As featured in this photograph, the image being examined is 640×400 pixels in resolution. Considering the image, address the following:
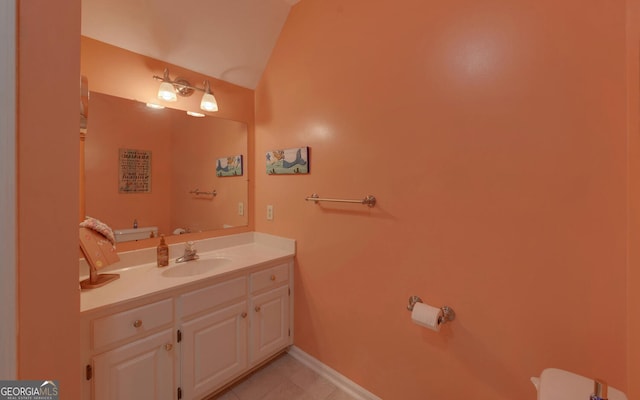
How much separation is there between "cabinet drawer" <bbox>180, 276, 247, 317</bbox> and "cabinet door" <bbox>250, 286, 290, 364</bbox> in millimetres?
153

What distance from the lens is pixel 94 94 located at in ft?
4.91

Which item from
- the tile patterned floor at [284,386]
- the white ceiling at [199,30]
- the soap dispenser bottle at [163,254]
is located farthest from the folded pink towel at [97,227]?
the tile patterned floor at [284,386]

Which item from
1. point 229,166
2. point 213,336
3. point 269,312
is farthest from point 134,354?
point 229,166

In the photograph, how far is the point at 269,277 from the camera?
1779 millimetres

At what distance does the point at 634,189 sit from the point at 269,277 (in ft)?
5.89

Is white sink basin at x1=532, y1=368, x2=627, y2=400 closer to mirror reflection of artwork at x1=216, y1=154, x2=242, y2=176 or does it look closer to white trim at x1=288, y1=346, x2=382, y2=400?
white trim at x1=288, y1=346, x2=382, y2=400

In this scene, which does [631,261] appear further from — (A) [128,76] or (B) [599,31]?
(A) [128,76]

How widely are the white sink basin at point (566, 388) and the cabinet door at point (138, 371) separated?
1.59m

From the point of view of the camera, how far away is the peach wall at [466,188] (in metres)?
0.90

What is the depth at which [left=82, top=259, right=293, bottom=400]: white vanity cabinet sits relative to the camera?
3.66 feet

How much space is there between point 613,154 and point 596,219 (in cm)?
23

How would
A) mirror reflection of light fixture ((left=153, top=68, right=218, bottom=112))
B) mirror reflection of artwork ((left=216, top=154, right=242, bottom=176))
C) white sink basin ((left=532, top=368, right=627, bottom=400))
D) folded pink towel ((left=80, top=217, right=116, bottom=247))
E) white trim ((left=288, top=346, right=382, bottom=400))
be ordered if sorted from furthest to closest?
mirror reflection of artwork ((left=216, top=154, right=242, bottom=176))
mirror reflection of light fixture ((left=153, top=68, right=218, bottom=112))
white trim ((left=288, top=346, right=382, bottom=400))
folded pink towel ((left=80, top=217, right=116, bottom=247))
white sink basin ((left=532, top=368, right=627, bottom=400))

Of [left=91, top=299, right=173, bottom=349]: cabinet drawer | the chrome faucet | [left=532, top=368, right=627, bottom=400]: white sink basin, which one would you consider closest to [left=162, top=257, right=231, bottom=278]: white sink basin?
the chrome faucet
